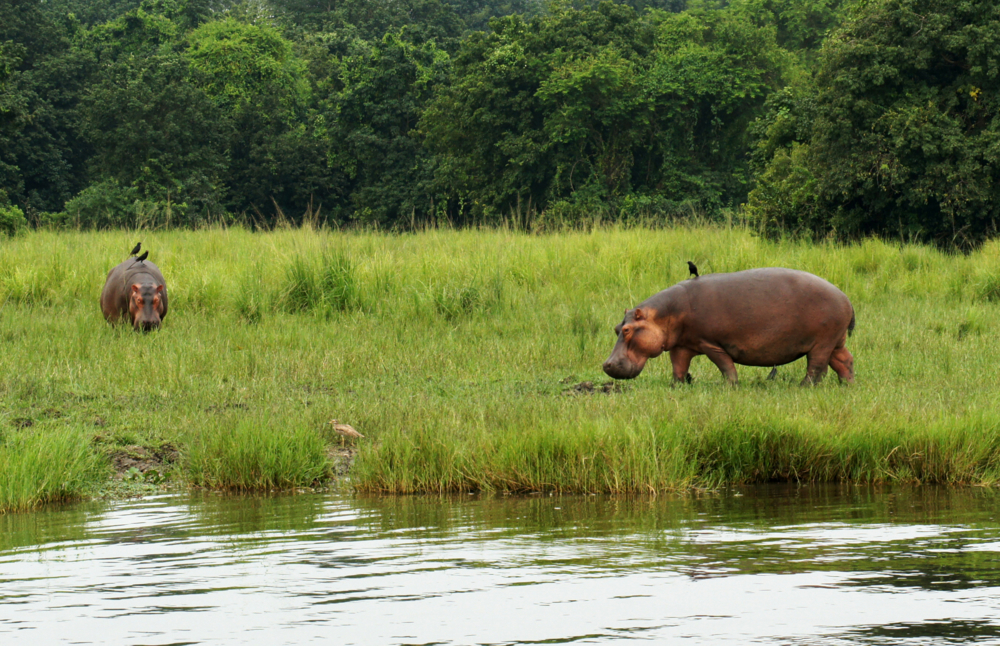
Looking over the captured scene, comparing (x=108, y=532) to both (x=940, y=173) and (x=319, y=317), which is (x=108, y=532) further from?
(x=940, y=173)

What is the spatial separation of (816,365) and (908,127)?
9.85 metres

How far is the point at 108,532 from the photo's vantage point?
4.83 m

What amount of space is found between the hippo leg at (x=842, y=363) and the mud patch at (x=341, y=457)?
11.4ft

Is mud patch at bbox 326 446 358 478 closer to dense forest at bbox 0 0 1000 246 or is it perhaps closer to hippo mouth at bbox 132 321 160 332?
hippo mouth at bbox 132 321 160 332

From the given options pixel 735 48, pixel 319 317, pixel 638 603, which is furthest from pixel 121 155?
pixel 638 603

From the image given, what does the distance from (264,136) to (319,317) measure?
28255 mm

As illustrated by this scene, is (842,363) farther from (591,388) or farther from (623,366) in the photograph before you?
(591,388)

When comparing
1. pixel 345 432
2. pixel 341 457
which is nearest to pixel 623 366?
pixel 345 432

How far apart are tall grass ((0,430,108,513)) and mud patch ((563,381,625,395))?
339cm

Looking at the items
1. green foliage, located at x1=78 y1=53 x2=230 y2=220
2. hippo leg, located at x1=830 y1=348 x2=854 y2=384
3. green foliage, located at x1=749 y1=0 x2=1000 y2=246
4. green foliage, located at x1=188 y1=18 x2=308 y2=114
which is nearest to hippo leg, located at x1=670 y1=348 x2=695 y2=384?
hippo leg, located at x1=830 y1=348 x2=854 y2=384

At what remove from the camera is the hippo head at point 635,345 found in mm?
7848

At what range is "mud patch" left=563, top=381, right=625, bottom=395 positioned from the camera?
8379 mm

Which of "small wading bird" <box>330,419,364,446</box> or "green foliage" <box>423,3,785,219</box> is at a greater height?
"green foliage" <box>423,3,785,219</box>

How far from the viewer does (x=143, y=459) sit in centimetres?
667
